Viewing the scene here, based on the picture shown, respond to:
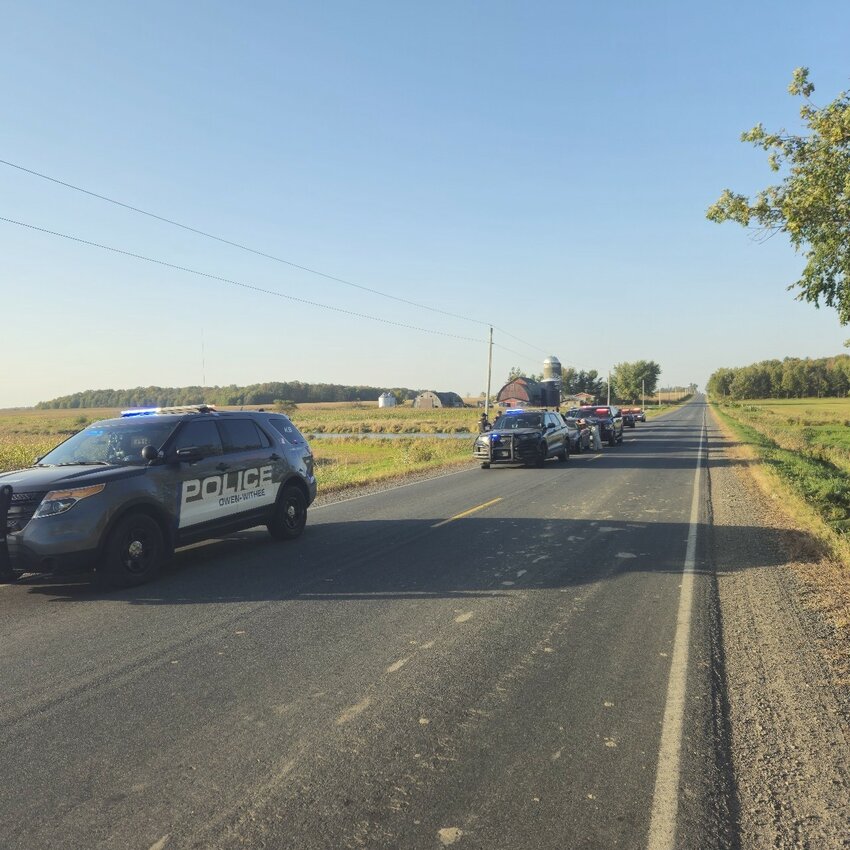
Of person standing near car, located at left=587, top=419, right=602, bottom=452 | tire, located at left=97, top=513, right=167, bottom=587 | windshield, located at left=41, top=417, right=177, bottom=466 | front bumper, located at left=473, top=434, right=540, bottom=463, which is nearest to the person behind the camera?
tire, located at left=97, top=513, right=167, bottom=587

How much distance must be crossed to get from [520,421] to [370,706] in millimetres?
19380

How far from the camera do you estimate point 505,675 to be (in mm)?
4801

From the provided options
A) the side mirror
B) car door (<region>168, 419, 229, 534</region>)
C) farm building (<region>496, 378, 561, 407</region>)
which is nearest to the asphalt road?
car door (<region>168, 419, 229, 534</region>)

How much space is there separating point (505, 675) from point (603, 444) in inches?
1175

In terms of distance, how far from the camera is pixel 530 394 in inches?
4540

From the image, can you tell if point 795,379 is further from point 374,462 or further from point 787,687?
point 787,687

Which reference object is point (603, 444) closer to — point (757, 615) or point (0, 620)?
point (757, 615)

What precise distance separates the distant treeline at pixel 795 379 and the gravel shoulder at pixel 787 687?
154m

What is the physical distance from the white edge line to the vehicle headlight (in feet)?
18.5

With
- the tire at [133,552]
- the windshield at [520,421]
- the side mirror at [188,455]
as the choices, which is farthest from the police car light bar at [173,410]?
the windshield at [520,421]

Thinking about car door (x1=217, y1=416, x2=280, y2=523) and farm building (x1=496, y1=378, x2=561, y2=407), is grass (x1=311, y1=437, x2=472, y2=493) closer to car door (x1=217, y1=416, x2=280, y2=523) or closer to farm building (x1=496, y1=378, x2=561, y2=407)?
car door (x1=217, y1=416, x2=280, y2=523)

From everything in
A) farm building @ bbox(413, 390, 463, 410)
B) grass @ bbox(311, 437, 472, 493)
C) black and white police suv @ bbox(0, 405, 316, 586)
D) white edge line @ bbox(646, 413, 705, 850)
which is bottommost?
grass @ bbox(311, 437, 472, 493)

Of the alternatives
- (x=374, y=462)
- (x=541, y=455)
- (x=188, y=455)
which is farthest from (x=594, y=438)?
(x=188, y=455)

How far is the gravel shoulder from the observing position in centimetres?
318
